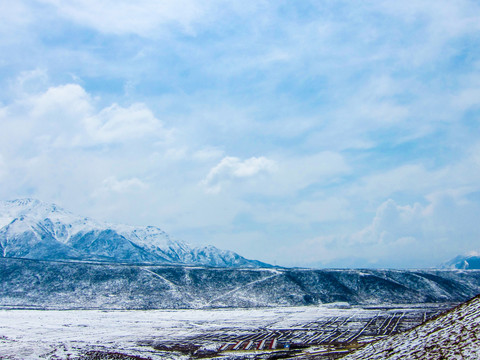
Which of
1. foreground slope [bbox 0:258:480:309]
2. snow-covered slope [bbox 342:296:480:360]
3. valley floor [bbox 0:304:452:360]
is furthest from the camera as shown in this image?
foreground slope [bbox 0:258:480:309]

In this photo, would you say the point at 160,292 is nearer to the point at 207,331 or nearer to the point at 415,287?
the point at 207,331

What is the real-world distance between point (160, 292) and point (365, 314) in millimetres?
57154

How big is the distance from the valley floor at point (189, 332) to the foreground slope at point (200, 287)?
13.5 metres

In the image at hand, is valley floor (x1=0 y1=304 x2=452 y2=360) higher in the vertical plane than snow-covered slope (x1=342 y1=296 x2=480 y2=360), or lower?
lower

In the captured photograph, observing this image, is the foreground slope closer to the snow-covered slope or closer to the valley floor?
the valley floor

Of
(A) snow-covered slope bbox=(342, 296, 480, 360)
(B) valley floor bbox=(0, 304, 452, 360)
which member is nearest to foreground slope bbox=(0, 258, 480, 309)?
(B) valley floor bbox=(0, 304, 452, 360)

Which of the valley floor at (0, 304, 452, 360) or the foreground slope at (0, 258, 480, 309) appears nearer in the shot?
the valley floor at (0, 304, 452, 360)

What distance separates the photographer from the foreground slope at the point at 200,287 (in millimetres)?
103938

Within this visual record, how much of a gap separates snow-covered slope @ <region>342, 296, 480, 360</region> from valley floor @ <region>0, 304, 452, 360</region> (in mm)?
21316

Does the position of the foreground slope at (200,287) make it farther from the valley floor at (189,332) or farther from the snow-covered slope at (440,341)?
the snow-covered slope at (440,341)

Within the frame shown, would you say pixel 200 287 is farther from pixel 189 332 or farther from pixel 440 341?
pixel 440 341

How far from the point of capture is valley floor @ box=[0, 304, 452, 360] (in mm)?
44531

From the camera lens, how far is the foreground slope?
103938mm

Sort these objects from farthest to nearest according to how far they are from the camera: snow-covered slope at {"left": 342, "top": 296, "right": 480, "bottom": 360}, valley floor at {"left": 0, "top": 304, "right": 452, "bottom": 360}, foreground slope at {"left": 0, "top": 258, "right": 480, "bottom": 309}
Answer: foreground slope at {"left": 0, "top": 258, "right": 480, "bottom": 309}, valley floor at {"left": 0, "top": 304, "right": 452, "bottom": 360}, snow-covered slope at {"left": 342, "top": 296, "right": 480, "bottom": 360}
